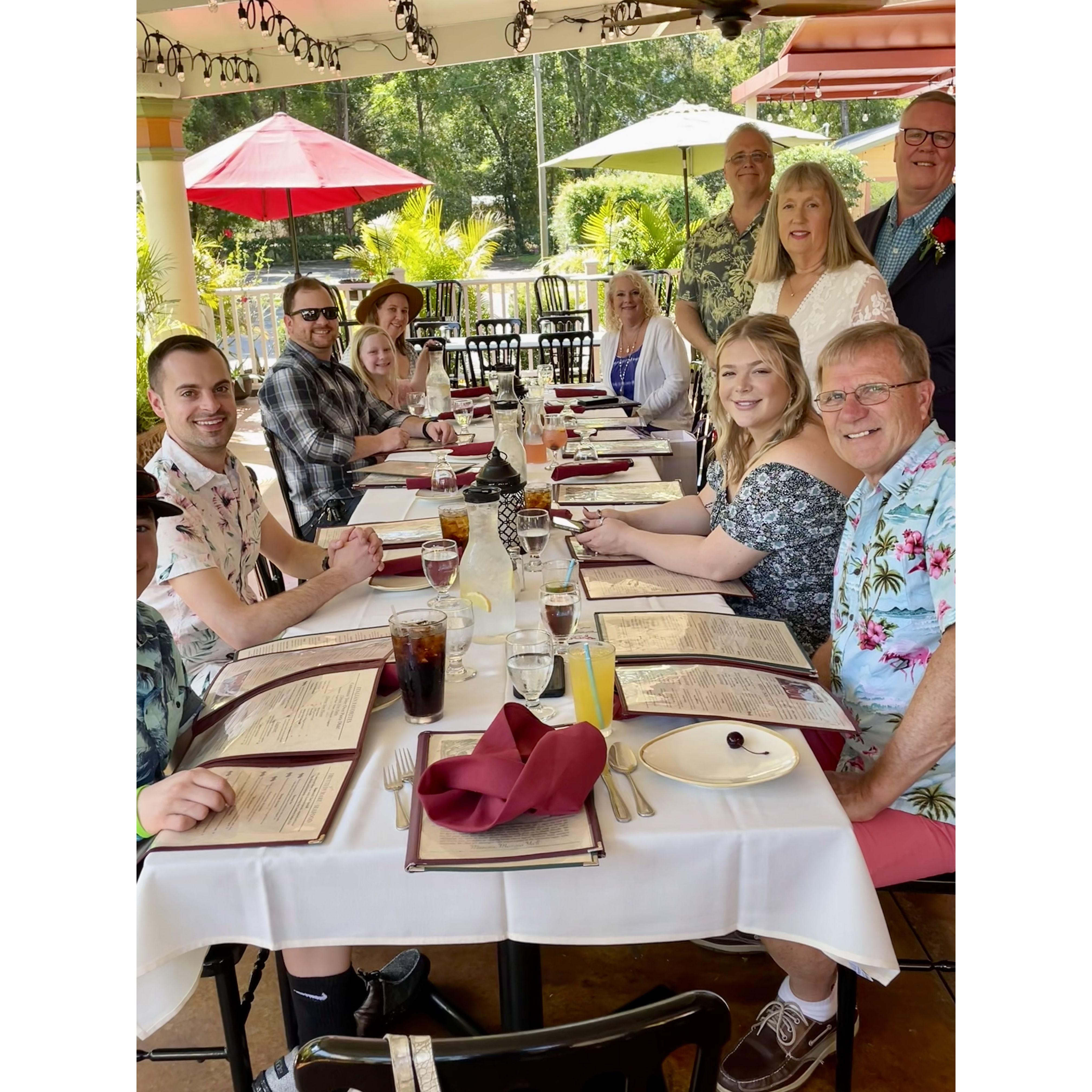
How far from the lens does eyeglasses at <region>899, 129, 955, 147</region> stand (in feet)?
10.7

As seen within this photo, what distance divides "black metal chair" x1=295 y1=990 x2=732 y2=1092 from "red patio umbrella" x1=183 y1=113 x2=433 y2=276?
6320 mm

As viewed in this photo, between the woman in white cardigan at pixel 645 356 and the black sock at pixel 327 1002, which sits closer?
the black sock at pixel 327 1002

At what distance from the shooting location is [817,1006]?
5.58ft

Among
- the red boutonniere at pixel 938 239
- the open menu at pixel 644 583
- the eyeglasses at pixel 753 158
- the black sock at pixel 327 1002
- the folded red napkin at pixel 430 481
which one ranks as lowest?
the black sock at pixel 327 1002

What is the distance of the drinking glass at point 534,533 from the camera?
197 cm

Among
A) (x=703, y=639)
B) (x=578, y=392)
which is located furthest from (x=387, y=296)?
(x=703, y=639)

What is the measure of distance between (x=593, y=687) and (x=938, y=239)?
8.15 ft

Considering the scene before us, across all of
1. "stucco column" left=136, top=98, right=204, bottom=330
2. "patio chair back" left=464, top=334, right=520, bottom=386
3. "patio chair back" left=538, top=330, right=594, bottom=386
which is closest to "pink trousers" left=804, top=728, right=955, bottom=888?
"patio chair back" left=464, top=334, right=520, bottom=386

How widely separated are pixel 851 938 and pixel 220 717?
36.3 inches

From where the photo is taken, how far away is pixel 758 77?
838 cm

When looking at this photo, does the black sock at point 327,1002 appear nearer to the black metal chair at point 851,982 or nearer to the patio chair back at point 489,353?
the black metal chair at point 851,982

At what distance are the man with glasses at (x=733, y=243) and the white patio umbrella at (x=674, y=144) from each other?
382cm

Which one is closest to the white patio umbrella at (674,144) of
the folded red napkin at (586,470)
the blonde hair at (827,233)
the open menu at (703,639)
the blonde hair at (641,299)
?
the blonde hair at (641,299)
